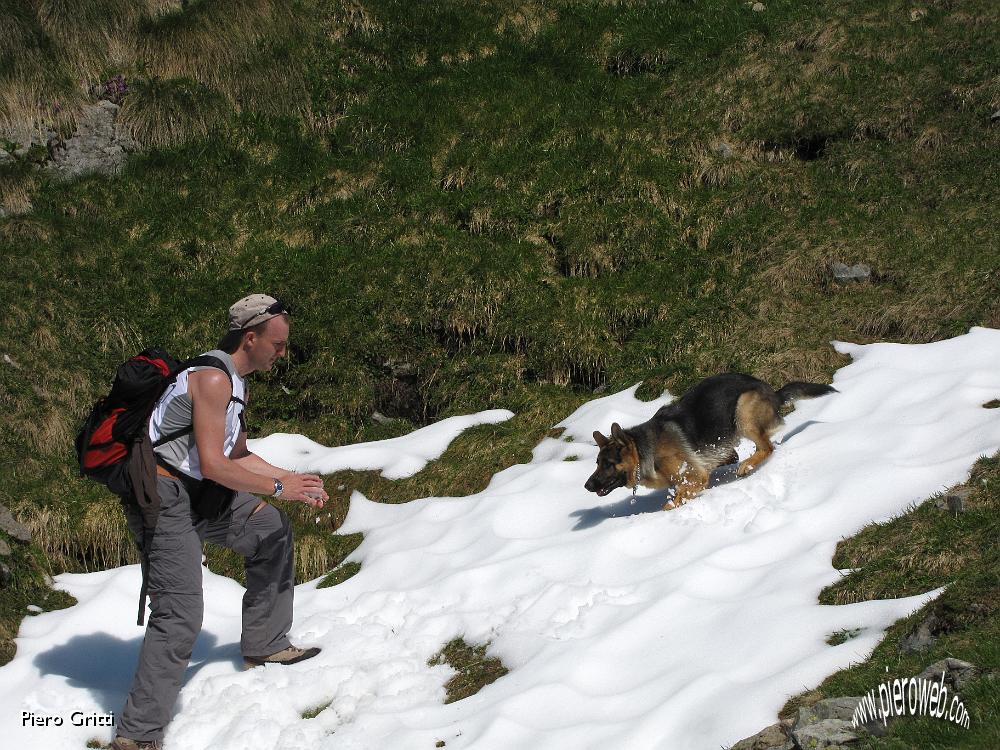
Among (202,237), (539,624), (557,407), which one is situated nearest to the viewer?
(539,624)

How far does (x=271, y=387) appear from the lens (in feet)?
39.4

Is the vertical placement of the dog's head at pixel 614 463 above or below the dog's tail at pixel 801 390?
below

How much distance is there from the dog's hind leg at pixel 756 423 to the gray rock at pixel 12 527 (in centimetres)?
680

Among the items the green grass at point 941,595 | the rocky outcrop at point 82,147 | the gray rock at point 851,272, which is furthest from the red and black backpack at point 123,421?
the rocky outcrop at point 82,147

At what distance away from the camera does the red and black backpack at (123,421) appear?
19.8ft

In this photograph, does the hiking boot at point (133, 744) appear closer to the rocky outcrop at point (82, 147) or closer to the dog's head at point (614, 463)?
the dog's head at point (614, 463)

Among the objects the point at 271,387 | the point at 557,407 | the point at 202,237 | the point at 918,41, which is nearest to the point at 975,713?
the point at 557,407

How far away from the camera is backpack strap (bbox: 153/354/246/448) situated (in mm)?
6000

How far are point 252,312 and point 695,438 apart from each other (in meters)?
4.09

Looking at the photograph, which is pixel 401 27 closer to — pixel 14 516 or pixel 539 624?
pixel 14 516

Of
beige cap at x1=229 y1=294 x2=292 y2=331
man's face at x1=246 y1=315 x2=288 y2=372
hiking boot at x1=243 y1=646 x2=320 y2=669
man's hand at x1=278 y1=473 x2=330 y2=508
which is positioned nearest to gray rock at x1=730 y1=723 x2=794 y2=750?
man's hand at x1=278 y1=473 x2=330 y2=508

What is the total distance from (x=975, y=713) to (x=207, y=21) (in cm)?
1564

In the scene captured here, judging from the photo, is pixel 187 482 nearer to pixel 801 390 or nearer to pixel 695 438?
pixel 695 438

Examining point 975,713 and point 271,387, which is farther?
point 271,387
